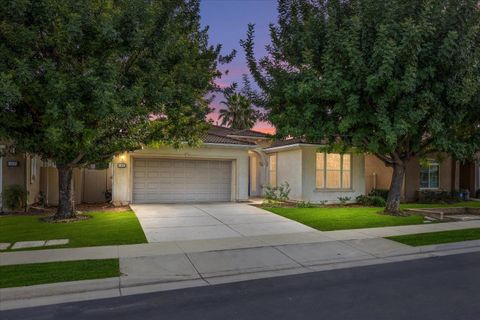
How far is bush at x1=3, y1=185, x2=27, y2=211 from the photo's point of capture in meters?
14.3

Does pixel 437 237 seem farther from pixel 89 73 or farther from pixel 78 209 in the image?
pixel 78 209

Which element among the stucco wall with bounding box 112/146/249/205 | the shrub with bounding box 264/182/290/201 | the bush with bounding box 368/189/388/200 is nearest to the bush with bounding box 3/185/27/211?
the stucco wall with bounding box 112/146/249/205

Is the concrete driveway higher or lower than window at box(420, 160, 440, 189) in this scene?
lower

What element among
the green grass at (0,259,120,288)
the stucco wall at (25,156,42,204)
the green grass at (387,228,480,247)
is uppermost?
the stucco wall at (25,156,42,204)

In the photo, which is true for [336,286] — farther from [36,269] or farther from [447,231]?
[447,231]

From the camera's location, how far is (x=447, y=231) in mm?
11586

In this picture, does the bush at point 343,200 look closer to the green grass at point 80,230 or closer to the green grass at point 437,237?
the green grass at point 437,237

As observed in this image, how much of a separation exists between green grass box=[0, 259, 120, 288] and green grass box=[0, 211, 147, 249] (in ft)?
5.82

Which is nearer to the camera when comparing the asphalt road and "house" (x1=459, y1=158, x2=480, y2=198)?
the asphalt road

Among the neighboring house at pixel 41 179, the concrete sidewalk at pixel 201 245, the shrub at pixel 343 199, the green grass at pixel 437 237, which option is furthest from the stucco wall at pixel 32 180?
the shrub at pixel 343 199

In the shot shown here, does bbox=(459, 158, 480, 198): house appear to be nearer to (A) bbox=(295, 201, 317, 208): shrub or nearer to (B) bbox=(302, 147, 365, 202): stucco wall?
(B) bbox=(302, 147, 365, 202): stucco wall

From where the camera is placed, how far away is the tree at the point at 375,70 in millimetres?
11406

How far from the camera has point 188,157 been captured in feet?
60.0

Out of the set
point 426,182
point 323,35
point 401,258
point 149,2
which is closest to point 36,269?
point 401,258
